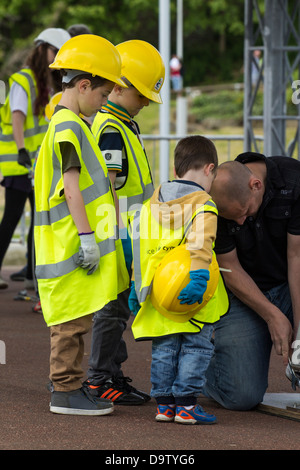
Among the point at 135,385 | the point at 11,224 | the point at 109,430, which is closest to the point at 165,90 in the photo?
the point at 11,224

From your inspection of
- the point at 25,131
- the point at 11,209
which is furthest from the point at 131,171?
the point at 11,209

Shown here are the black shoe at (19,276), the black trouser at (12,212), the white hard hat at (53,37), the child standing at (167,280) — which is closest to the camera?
the child standing at (167,280)

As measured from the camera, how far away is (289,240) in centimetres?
457

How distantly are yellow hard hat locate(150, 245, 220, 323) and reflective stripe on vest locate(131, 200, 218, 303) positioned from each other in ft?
0.16

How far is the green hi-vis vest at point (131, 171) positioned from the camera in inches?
182

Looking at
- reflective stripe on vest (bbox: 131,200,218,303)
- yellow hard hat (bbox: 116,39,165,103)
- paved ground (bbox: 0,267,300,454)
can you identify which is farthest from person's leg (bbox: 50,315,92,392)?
yellow hard hat (bbox: 116,39,165,103)

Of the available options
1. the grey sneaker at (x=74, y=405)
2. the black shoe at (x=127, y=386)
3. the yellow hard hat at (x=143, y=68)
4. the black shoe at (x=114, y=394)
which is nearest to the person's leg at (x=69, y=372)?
the grey sneaker at (x=74, y=405)

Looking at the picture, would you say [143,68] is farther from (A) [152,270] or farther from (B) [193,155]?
(A) [152,270]

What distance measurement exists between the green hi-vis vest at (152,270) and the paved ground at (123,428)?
0.43m

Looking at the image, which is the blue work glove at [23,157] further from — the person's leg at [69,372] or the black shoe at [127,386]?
the person's leg at [69,372]

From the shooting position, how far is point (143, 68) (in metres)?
4.66
